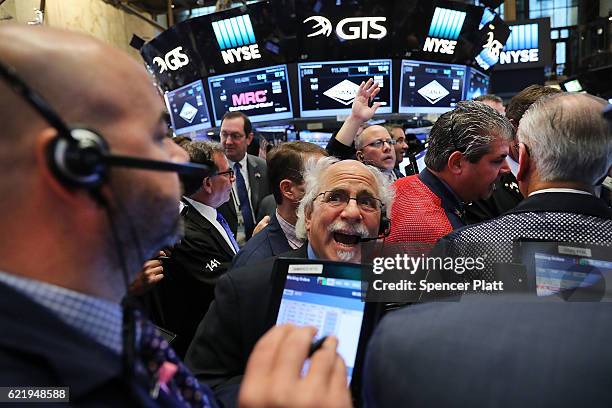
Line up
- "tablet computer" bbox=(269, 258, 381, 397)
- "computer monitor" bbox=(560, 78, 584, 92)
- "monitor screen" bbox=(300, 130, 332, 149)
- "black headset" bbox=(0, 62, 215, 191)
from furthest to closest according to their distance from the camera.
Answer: "computer monitor" bbox=(560, 78, 584, 92) < "monitor screen" bbox=(300, 130, 332, 149) < "tablet computer" bbox=(269, 258, 381, 397) < "black headset" bbox=(0, 62, 215, 191)

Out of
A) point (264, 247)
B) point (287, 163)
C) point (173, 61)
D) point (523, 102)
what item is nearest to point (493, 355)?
point (264, 247)

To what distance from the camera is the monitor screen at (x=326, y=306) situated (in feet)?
4.00

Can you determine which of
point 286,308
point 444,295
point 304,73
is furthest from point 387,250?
point 304,73

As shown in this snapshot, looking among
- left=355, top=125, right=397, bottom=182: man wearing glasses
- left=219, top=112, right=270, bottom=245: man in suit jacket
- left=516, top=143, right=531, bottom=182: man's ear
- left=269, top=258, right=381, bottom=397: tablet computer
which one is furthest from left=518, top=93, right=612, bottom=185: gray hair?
left=219, top=112, right=270, bottom=245: man in suit jacket

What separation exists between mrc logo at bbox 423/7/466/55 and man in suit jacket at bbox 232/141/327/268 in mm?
4551

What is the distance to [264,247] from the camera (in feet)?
7.48

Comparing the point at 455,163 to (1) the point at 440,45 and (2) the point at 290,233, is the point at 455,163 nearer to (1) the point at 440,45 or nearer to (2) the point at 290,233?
(2) the point at 290,233

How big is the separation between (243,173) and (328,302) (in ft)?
12.1

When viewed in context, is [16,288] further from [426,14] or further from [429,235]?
[426,14]

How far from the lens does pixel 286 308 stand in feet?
4.25

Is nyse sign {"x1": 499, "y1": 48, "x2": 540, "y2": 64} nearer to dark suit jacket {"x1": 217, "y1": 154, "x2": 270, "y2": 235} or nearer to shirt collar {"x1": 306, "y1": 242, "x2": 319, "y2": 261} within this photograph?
dark suit jacket {"x1": 217, "y1": 154, "x2": 270, "y2": 235}

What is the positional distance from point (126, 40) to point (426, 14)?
12.8ft

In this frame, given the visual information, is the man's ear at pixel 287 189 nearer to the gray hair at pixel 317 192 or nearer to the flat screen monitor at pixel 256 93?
the gray hair at pixel 317 192

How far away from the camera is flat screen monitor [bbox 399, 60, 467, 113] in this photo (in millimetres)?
6910
